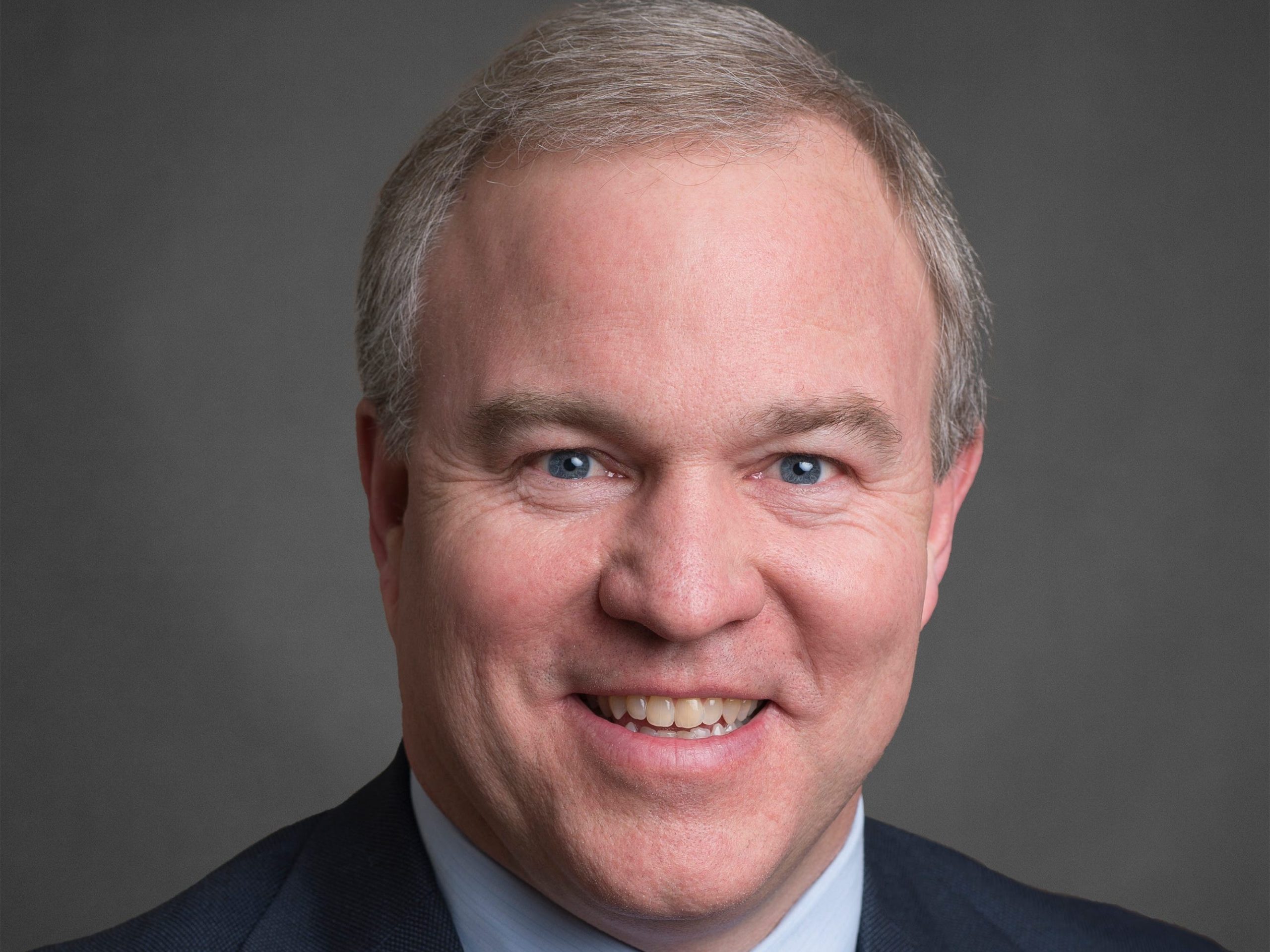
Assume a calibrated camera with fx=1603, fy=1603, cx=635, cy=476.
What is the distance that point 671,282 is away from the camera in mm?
2625

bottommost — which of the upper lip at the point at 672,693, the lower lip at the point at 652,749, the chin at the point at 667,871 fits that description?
the chin at the point at 667,871

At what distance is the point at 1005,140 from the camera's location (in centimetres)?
550

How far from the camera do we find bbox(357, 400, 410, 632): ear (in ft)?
10.2

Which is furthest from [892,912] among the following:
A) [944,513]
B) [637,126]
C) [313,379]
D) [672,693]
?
[313,379]

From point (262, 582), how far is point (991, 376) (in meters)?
2.63

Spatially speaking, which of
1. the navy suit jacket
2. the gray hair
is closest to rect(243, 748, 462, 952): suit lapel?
the navy suit jacket

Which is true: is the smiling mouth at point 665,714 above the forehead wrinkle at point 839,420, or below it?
below

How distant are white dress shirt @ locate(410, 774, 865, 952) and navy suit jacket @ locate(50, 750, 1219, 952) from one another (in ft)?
0.14

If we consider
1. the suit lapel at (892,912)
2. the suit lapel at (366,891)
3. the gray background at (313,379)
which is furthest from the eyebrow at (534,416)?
the gray background at (313,379)

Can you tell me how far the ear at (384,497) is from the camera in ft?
10.2

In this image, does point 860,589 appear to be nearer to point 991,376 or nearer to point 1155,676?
point 991,376

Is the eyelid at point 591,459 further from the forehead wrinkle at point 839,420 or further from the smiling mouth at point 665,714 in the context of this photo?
the smiling mouth at point 665,714

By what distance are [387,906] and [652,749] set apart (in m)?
0.67

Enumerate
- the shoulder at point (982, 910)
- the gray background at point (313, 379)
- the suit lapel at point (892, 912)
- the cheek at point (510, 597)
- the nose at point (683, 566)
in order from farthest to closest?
the gray background at point (313, 379) → the shoulder at point (982, 910) → the suit lapel at point (892, 912) → the cheek at point (510, 597) → the nose at point (683, 566)
